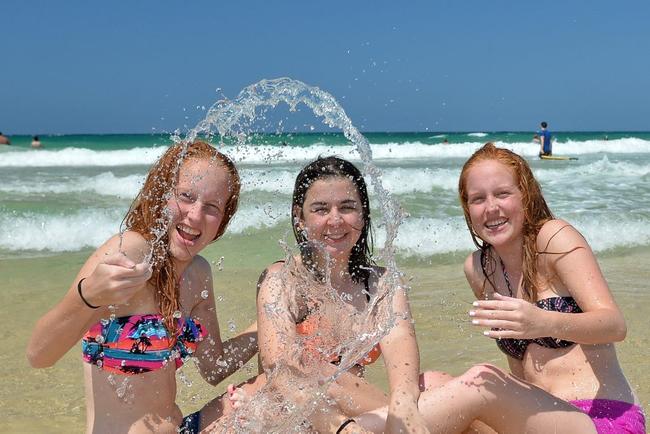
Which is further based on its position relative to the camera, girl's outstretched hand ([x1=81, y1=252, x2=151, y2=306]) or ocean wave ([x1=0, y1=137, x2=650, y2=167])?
ocean wave ([x1=0, y1=137, x2=650, y2=167])

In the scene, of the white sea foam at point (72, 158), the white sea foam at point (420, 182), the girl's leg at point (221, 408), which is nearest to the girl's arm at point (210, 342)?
the girl's leg at point (221, 408)

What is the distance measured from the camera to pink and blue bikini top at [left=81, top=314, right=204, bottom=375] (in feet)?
10.4

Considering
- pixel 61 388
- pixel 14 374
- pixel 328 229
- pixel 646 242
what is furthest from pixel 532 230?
pixel 646 242

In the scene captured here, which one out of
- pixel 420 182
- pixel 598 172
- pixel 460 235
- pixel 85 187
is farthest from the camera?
pixel 598 172

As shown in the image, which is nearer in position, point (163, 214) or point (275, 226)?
point (163, 214)

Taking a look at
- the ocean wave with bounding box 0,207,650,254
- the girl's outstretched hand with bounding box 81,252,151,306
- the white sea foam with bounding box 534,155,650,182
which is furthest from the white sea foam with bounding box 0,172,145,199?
the girl's outstretched hand with bounding box 81,252,151,306

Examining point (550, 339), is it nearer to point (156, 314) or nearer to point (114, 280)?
point (156, 314)

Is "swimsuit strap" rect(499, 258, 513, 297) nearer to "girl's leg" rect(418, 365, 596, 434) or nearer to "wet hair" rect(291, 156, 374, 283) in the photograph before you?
"girl's leg" rect(418, 365, 596, 434)

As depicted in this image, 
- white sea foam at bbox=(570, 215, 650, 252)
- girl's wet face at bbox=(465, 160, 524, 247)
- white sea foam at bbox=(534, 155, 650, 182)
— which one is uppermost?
girl's wet face at bbox=(465, 160, 524, 247)

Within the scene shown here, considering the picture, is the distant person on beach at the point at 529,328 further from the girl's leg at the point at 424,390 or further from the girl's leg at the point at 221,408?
the girl's leg at the point at 221,408

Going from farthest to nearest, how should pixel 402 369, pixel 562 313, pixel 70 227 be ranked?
pixel 70 227
pixel 402 369
pixel 562 313

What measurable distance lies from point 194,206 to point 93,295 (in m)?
0.71

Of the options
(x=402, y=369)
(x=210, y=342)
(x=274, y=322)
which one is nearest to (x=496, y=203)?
(x=402, y=369)

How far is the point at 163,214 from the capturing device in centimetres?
332
